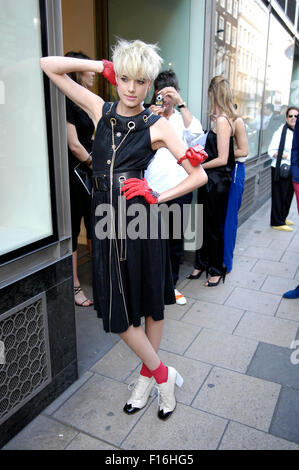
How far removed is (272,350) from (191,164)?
175cm

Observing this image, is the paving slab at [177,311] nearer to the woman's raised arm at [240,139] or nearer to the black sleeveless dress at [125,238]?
the black sleeveless dress at [125,238]

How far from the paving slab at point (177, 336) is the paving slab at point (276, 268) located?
63.5 inches

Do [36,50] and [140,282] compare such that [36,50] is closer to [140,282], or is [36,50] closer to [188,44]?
[140,282]

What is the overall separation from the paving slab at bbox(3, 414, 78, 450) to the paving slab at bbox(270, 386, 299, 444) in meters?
1.14

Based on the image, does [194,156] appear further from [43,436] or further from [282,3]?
[282,3]

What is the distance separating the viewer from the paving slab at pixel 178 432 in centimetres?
211

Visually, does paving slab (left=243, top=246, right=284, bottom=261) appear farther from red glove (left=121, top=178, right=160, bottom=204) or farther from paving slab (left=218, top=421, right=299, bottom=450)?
red glove (left=121, top=178, right=160, bottom=204)

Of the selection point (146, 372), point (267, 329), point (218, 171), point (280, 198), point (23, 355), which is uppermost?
point (218, 171)

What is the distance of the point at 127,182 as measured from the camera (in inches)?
77.0

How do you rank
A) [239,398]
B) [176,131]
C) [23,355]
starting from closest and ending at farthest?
[23,355] → [239,398] → [176,131]

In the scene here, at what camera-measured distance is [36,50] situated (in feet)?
6.91

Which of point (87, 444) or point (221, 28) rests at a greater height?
point (221, 28)

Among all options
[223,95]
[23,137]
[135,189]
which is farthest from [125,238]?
[223,95]

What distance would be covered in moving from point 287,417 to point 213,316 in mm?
1305
